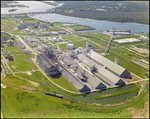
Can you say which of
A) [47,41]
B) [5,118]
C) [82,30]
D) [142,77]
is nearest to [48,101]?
[5,118]

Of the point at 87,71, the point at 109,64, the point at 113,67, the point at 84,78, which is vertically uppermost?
the point at 109,64

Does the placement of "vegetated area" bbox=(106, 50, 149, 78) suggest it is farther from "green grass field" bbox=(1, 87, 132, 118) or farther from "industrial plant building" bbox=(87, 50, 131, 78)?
"green grass field" bbox=(1, 87, 132, 118)

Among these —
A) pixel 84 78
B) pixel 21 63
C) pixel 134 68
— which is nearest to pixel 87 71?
pixel 84 78

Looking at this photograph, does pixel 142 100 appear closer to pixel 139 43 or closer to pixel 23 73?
pixel 23 73

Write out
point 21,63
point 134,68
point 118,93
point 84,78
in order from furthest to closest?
point 21,63, point 134,68, point 84,78, point 118,93

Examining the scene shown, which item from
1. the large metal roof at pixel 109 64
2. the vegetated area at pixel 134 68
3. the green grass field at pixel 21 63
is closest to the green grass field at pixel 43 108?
the green grass field at pixel 21 63

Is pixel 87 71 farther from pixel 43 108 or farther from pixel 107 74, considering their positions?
pixel 43 108

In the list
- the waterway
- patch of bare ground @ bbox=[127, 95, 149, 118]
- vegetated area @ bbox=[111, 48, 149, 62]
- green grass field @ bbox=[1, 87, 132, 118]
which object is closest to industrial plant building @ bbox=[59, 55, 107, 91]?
the waterway

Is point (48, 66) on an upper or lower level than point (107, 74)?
upper

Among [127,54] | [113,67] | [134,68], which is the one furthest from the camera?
[127,54]
